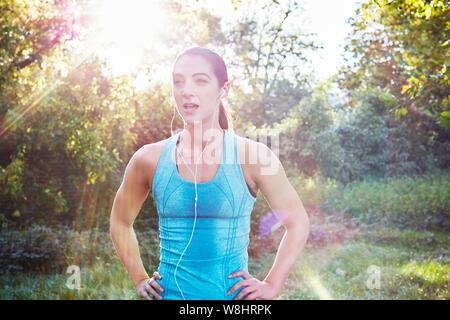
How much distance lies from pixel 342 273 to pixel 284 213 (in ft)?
22.4

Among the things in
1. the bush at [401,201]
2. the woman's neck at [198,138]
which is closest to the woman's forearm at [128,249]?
the woman's neck at [198,138]

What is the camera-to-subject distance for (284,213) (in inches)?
81.7

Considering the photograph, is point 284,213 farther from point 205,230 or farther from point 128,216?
point 128,216

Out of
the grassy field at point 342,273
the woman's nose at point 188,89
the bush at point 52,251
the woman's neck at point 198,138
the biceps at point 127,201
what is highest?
the woman's nose at point 188,89

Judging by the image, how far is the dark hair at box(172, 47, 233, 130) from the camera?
79.5 inches

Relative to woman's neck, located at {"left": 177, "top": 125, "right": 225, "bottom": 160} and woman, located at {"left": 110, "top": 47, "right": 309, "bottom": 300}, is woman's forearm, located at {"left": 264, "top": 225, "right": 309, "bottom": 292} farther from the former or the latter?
woman's neck, located at {"left": 177, "top": 125, "right": 225, "bottom": 160}

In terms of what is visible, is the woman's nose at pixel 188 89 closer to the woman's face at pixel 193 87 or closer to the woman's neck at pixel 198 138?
the woman's face at pixel 193 87

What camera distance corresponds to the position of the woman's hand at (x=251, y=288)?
6.23 ft

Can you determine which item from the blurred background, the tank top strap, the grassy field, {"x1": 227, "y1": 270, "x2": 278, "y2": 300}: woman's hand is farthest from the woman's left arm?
the grassy field

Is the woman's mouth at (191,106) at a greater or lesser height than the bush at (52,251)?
greater

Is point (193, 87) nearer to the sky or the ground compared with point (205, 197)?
nearer to the sky

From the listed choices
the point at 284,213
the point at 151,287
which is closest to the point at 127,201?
the point at 151,287

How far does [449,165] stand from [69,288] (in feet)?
40.3
